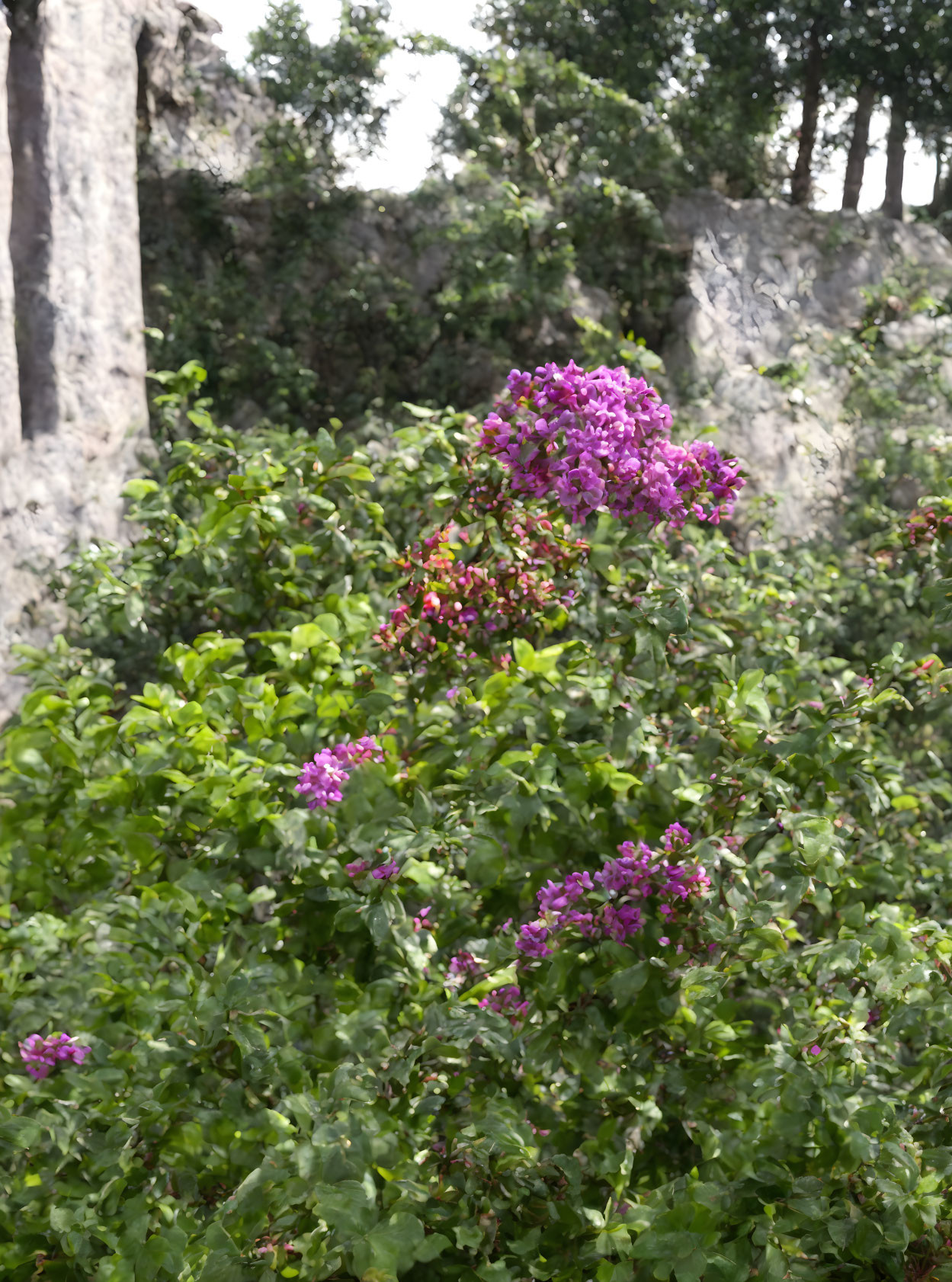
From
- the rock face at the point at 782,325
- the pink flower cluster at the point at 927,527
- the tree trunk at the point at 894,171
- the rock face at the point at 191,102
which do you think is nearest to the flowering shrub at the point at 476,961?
the pink flower cluster at the point at 927,527

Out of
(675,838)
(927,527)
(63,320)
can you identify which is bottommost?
(675,838)

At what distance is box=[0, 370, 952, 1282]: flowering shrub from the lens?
171 cm

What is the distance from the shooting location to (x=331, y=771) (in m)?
2.15

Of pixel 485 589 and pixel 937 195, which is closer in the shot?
pixel 485 589

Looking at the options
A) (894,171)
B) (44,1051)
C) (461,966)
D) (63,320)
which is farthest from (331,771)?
(894,171)

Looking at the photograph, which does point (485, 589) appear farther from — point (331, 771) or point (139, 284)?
point (139, 284)

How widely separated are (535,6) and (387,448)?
4.57 m

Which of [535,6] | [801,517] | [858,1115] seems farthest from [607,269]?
[858,1115]

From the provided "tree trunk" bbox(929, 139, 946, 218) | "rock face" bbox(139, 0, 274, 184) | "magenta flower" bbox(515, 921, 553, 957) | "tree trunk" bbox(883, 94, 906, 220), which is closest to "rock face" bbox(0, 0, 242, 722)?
"rock face" bbox(139, 0, 274, 184)

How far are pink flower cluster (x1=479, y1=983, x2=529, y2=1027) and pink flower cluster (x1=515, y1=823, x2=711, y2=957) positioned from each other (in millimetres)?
152

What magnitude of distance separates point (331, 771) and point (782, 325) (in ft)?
21.9

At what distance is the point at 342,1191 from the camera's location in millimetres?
1475

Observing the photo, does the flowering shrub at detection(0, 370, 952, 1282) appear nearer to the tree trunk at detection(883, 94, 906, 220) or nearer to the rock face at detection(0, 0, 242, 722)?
the rock face at detection(0, 0, 242, 722)

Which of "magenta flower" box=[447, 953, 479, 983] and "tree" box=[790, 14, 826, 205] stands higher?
"tree" box=[790, 14, 826, 205]
